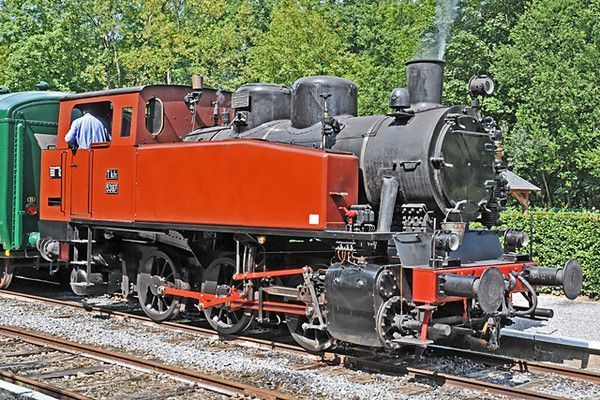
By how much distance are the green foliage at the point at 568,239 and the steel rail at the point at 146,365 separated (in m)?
8.37

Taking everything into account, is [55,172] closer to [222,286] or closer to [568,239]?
[222,286]

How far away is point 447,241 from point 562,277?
167cm

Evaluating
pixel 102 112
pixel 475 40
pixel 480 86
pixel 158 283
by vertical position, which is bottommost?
pixel 158 283

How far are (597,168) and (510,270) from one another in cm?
2149

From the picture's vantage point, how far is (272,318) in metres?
9.51

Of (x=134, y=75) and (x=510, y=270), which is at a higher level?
(x=134, y=75)

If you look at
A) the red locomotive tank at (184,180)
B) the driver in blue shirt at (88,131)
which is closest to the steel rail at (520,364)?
the red locomotive tank at (184,180)

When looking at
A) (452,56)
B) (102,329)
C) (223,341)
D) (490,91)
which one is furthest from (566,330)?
(452,56)

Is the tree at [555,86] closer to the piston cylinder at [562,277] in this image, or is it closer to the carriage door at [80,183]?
the piston cylinder at [562,277]

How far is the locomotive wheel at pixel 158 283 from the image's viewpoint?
10156mm

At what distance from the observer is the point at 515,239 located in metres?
8.84

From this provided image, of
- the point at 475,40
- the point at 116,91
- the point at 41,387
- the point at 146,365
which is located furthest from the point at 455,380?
the point at 475,40

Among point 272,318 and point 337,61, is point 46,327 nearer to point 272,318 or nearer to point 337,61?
point 272,318

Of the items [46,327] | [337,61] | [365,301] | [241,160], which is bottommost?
[46,327]
